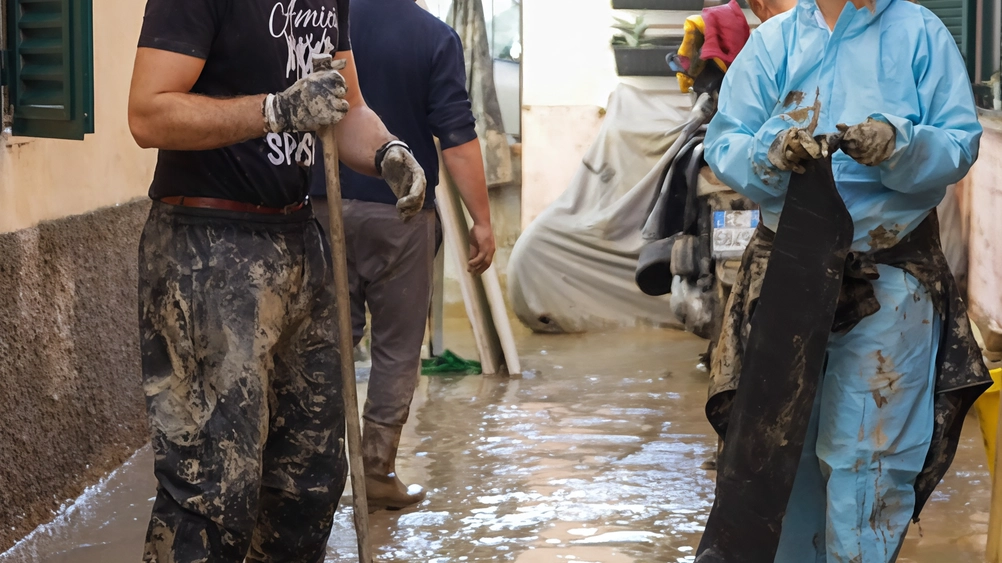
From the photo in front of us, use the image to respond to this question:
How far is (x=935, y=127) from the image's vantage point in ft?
A: 8.11

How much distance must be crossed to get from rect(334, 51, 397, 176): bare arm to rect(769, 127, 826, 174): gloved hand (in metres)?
0.88

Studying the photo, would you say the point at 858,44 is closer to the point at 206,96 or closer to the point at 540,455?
the point at 206,96

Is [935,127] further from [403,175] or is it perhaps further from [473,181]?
[473,181]

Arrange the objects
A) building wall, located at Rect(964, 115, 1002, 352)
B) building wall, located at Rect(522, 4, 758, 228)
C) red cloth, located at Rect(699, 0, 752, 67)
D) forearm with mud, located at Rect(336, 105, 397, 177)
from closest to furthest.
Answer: forearm with mud, located at Rect(336, 105, 397, 177) < red cloth, located at Rect(699, 0, 752, 67) < building wall, located at Rect(964, 115, 1002, 352) < building wall, located at Rect(522, 4, 758, 228)

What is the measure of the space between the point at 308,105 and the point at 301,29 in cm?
35

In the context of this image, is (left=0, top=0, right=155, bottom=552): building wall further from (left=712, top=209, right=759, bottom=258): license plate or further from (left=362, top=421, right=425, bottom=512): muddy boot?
(left=712, top=209, right=759, bottom=258): license plate

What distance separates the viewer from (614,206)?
7277mm

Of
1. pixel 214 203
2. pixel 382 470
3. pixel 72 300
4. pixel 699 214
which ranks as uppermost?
pixel 214 203

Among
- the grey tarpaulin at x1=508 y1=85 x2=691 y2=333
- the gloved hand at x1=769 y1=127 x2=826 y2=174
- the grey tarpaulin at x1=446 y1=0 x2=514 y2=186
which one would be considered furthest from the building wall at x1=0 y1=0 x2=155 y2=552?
the grey tarpaulin at x1=446 y1=0 x2=514 y2=186

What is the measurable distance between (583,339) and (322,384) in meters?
4.45

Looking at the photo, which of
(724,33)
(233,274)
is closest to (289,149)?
(233,274)

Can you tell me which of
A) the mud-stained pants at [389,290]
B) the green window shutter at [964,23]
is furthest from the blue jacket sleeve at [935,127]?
the green window shutter at [964,23]

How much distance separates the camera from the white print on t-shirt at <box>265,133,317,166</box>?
8.30 feet

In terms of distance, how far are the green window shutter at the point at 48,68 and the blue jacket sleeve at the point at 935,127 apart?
227 centimetres
